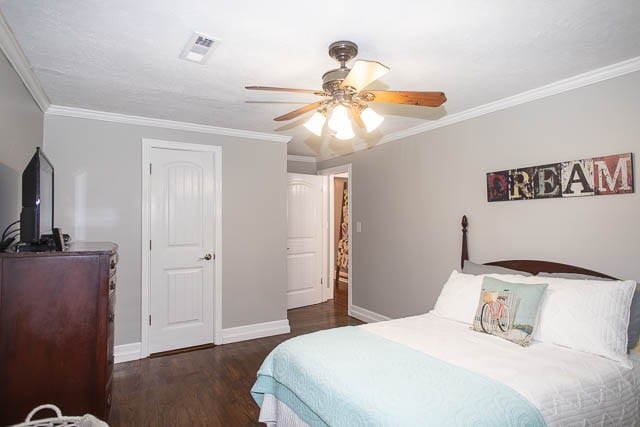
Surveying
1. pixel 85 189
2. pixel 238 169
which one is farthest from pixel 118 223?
pixel 238 169

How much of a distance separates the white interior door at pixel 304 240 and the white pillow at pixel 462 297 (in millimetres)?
2977

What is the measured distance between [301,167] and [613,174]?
401cm

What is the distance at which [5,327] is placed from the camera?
1.83 meters

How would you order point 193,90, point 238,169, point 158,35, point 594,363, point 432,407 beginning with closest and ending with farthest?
point 432,407 → point 594,363 → point 158,35 → point 193,90 → point 238,169

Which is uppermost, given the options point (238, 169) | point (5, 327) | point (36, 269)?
point (238, 169)

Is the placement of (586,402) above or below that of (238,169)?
below

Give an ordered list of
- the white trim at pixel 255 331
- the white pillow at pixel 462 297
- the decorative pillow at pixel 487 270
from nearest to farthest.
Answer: the white pillow at pixel 462 297
the decorative pillow at pixel 487 270
the white trim at pixel 255 331

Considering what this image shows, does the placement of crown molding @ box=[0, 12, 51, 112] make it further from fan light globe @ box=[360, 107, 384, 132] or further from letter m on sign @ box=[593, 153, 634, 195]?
letter m on sign @ box=[593, 153, 634, 195]

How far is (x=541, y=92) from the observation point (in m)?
2.76

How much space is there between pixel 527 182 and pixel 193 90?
8.84 ft

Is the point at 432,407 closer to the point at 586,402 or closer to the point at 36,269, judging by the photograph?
the point at 586,402

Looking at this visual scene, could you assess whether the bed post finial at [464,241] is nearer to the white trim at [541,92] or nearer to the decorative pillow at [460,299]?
the decorative pillow at [460,299]

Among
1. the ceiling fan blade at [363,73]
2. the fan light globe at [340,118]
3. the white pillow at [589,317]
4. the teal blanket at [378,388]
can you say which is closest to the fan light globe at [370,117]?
the fan light globe at [340,118]

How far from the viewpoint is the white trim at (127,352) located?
342 cm
